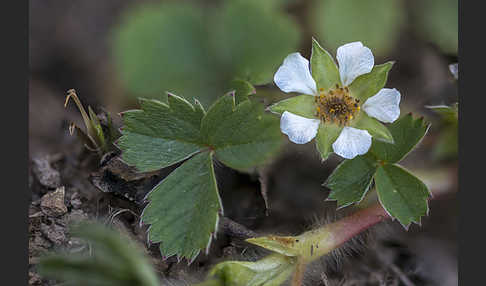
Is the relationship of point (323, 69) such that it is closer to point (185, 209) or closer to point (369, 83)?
point (369, 83)

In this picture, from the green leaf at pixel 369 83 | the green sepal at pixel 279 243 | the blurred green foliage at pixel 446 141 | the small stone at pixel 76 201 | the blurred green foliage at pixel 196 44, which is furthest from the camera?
the blurred green foliage at pixel 196 44

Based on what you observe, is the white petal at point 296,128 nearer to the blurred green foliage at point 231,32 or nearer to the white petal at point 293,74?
the white petal at point 293,74

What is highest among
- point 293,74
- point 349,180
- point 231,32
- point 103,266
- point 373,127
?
point 293,74

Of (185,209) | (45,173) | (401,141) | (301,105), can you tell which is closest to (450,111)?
(401,141)

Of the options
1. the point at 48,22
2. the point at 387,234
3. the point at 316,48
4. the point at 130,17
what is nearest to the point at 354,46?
the point at 316,48

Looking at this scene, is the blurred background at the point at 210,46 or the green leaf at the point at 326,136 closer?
the green leaf at the point at 326,136

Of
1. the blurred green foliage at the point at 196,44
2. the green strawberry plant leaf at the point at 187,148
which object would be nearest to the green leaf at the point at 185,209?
the green strawberry plant leaf at the point at 187,148

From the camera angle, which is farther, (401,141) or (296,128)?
(401,141)
